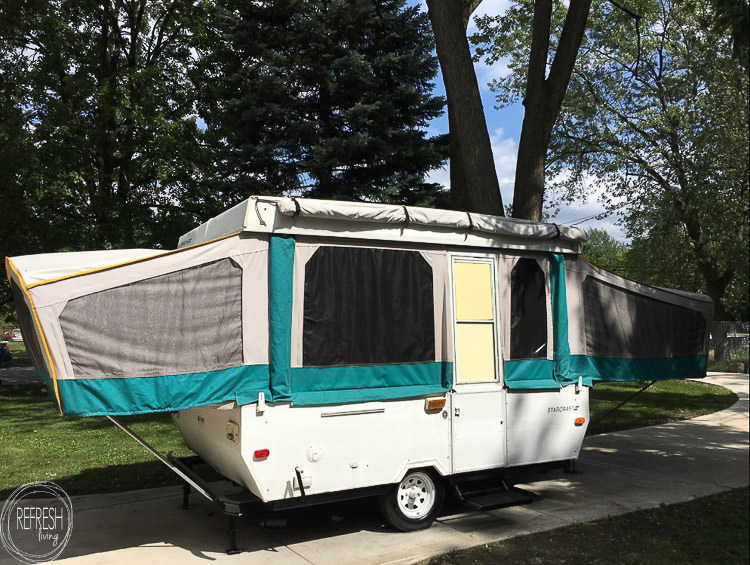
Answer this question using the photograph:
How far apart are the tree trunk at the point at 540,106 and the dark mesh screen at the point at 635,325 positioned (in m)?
2.34

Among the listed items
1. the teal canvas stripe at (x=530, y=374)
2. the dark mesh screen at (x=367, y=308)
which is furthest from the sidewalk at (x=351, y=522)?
the dark mesh screen at (x=367, y=308)

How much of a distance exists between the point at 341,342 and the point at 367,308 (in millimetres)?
415

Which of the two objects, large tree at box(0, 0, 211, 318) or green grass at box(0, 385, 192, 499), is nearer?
green grass at box(0, 385, 192, 499)

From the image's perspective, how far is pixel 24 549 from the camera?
18.5 ft

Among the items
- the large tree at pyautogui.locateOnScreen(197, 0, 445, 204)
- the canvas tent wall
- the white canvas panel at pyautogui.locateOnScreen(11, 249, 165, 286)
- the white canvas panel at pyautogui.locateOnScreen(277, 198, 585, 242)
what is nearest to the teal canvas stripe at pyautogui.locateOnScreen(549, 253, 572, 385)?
the canvas tent wall

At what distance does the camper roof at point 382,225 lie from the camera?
214 inches

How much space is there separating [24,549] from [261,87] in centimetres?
1002

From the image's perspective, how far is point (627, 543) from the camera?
535 cm

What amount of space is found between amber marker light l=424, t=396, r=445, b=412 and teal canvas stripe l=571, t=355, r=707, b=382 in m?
1.85

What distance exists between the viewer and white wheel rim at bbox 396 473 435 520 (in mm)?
5957

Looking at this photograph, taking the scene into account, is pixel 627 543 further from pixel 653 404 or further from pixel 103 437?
pixel 653 404

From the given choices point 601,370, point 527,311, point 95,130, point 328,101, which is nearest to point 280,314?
point 527,311

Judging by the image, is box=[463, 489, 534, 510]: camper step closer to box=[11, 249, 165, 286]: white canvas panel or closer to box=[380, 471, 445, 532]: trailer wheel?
box=[380, 471, 445, 532]: trailer wheel

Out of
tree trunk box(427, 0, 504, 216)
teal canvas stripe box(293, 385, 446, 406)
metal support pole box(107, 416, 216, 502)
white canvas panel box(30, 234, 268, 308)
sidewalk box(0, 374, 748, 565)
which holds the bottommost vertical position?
sidewalk box(0, 374, 748, 565)
